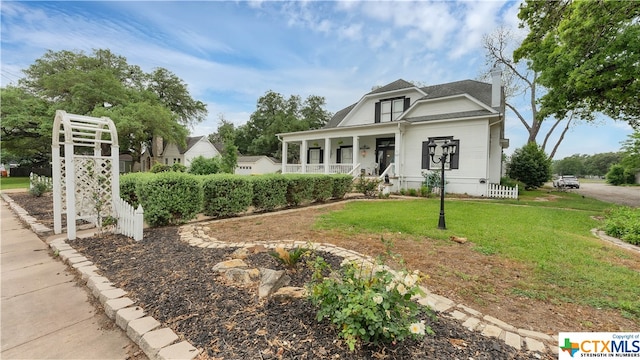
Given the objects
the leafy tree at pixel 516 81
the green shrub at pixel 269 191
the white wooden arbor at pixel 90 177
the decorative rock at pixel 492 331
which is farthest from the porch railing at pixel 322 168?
the leafy tree at pixel 516 81

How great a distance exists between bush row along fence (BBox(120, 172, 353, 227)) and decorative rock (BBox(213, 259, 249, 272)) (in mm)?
2956

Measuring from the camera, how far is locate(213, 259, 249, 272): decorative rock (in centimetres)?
313

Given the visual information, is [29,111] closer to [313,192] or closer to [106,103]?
[106,103]

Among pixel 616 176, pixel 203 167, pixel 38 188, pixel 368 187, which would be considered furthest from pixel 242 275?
pixel 616 176

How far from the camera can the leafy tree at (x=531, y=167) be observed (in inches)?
709

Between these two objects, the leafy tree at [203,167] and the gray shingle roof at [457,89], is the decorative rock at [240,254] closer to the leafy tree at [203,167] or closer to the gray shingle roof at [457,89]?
the leafy tree at [203,167]

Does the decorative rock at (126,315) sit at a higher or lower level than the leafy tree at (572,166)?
lower

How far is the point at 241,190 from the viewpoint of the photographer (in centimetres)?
685

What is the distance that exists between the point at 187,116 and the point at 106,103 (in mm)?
10981

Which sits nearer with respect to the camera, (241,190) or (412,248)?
(412,248)

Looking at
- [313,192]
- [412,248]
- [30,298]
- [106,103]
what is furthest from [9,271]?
[106,103]

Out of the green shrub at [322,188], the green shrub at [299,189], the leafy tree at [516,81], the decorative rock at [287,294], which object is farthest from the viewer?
the leafy tree at [516,81]

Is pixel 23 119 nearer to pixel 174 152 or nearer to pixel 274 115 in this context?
pixel 174 152

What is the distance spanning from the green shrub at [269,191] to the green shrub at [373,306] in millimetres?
5520
